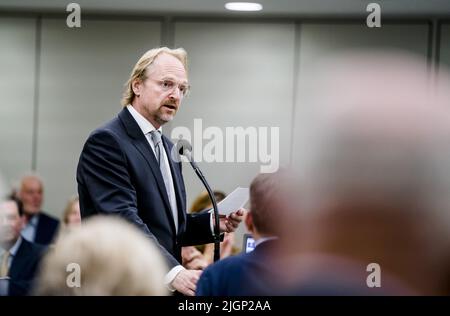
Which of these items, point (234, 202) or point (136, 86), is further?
point (136, 86)

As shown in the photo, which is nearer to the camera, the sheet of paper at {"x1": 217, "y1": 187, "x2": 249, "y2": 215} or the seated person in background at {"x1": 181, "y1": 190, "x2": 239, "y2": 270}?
the sheet of paper at {"x1": 217, "y1": 187, "x2": 249, "y2": 215}

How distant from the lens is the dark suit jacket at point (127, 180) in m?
2.21

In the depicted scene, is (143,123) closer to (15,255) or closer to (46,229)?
(15,255)

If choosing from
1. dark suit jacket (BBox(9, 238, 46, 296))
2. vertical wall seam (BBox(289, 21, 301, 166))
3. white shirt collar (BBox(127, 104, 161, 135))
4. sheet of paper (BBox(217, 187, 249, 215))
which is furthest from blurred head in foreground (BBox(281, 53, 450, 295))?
dark suit jacket (BBox(9, 238, 46, 296))

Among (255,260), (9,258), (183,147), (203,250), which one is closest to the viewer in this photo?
(255,260)

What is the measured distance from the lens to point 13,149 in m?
2.98

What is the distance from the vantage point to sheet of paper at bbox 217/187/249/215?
2.28m

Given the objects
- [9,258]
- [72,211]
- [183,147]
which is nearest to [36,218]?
[72,211]

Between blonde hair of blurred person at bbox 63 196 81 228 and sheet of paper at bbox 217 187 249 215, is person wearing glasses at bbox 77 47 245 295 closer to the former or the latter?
sheet of paper at bbox 217 187 249 215

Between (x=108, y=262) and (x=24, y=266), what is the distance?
4.82 feet

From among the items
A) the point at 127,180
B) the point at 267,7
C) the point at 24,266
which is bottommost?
the point at 24,266

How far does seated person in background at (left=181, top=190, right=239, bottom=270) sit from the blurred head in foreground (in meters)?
0.46

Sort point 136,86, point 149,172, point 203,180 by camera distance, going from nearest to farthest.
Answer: point 203,180, point 149,172, point 136,86

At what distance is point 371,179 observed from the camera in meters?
2.19
